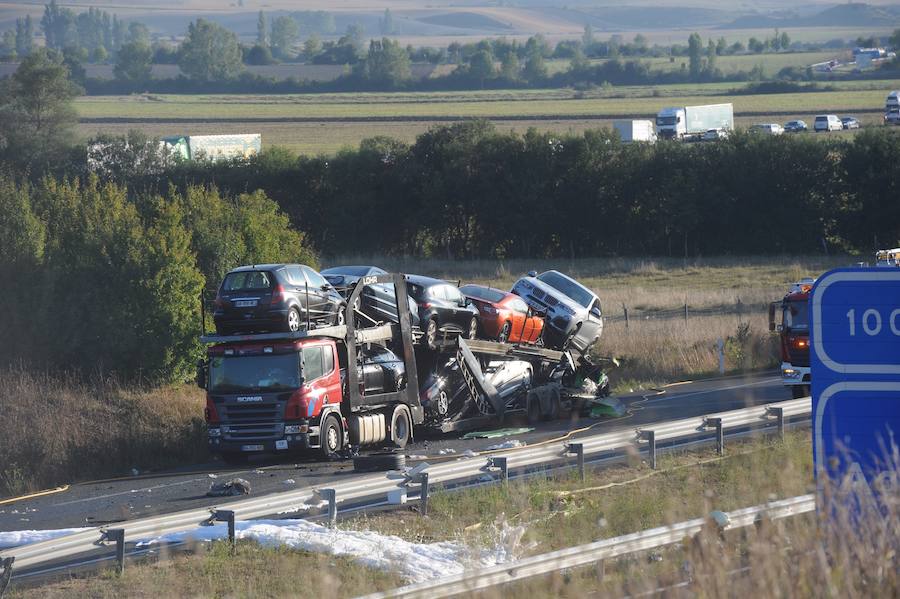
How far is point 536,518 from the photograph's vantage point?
1308 cm

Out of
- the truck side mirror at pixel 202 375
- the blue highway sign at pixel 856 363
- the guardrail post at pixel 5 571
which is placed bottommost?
the truck side mirror at pixel 202 375

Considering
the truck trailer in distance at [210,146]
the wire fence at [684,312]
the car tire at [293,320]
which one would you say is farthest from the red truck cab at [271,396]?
the truck trailer in distance at [210,146]

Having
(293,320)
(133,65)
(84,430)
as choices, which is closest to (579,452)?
(293,320)

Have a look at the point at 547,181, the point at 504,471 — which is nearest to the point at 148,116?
the point at 547,181

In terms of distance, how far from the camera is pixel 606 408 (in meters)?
25.1

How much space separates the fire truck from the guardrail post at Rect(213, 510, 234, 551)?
14.9m

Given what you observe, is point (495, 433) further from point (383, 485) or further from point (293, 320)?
point (383, 485)

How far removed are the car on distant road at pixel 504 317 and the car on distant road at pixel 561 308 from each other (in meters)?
0.65

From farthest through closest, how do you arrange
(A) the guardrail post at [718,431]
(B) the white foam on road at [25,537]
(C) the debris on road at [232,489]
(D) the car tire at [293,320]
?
(D) the car tire at [293,320] < (A) the guardrail post at [718,431] < (C) the debris on road at [232,489] < (B) the white foam on road at [25,537]

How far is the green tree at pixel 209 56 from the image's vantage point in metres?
185

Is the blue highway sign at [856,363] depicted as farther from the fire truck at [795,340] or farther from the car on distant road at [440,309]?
the fire truck at [795,340]

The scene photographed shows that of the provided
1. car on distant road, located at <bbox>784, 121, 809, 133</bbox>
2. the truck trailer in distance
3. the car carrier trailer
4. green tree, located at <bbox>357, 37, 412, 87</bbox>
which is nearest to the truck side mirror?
the car carrier trailer

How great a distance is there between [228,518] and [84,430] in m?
10.3

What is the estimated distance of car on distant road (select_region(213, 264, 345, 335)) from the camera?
67.3ft
